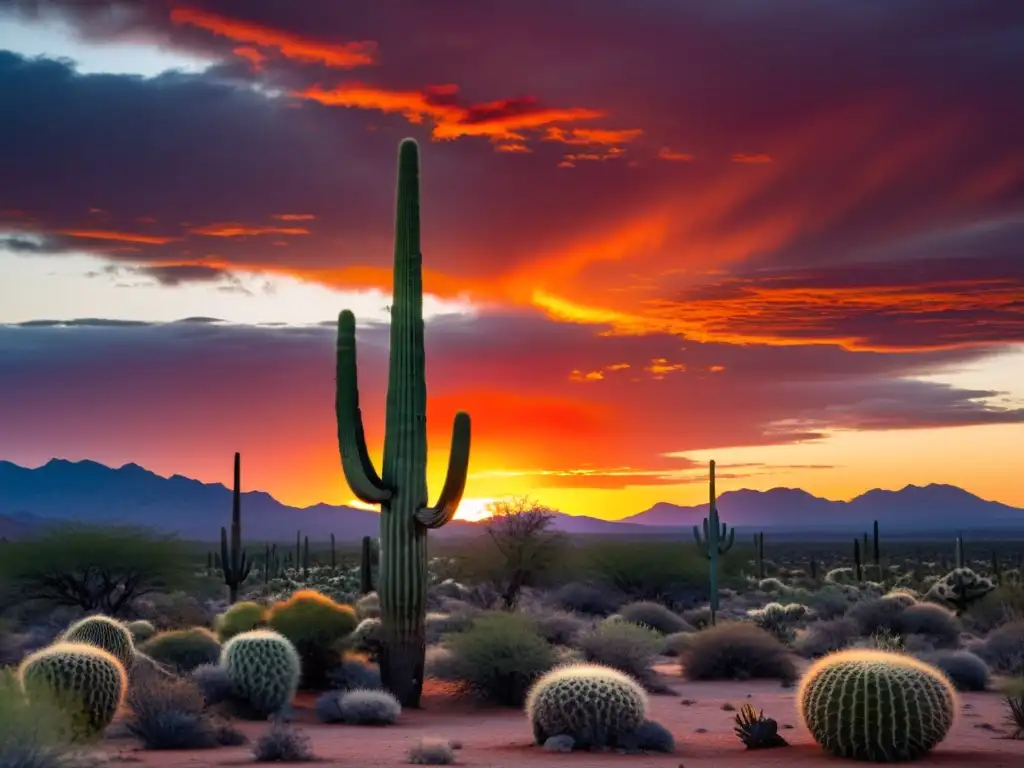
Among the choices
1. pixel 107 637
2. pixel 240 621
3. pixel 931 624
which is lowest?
pixel 931 624

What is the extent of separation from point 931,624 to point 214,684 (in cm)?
1848

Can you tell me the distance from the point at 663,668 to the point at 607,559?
21.7m

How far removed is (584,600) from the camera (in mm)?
44531

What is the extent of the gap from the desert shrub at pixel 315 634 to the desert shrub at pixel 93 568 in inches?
491

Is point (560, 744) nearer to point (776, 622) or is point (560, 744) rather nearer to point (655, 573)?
point (776, 622)

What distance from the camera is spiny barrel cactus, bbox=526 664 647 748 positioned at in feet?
58.9

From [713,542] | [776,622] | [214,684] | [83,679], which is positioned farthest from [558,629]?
[83,679]

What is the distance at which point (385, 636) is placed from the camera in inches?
952

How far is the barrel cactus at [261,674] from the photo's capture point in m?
21.8

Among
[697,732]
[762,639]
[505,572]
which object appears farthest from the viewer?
[505,572]

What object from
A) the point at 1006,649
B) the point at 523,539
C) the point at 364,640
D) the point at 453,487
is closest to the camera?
the point at 453,487

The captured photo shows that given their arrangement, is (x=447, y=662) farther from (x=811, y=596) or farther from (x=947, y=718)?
(x=811, y=596)

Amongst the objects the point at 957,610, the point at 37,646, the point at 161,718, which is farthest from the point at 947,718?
the point at 957,610

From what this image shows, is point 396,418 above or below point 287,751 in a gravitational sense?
above
